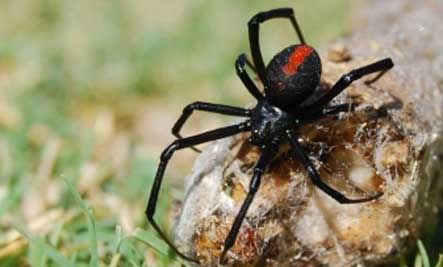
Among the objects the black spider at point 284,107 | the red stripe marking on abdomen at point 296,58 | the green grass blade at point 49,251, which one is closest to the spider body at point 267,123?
the black spider at point 284,107

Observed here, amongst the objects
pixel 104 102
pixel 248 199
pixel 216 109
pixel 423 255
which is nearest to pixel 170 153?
pixel 216 109

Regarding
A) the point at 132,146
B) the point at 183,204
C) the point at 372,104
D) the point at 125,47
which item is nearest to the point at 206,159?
the point at 183,204

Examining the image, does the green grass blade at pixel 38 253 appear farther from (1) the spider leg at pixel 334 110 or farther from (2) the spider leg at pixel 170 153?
(1) the spider leg at pixel 334 110

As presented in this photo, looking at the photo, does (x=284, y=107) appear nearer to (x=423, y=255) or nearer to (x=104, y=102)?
(x=423, y=255)

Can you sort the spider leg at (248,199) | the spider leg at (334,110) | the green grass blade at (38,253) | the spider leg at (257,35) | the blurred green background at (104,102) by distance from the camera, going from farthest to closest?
Result: the blurred green background at (104,102) → the spider leg at (257,35) → the green grass blade at (38,253) → the spider leg at (334,110) → the spider leg at (248,199)

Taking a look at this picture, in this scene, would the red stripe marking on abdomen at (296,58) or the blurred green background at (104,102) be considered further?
the blurred green background at (104,102)

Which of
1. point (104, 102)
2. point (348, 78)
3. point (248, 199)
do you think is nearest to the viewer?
point (248, 199)

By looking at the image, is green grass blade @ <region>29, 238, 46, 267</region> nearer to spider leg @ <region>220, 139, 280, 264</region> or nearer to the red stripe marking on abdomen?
spider leg @ <region>220, 139, 280, 264</region>
